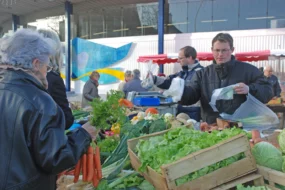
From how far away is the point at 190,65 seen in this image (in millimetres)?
4781

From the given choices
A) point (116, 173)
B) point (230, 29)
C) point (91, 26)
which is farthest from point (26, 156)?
point (91, 26)

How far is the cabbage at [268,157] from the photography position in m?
2.04

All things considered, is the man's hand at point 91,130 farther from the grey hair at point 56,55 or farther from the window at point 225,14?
the window at point 225,14

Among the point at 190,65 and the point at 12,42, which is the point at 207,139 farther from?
the point at 190,65

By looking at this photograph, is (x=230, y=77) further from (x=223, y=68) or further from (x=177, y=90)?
(x=177, y=90)

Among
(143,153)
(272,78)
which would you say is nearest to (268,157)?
(143,153)

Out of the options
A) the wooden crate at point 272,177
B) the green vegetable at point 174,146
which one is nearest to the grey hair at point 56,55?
the green vegetable at point 174,146

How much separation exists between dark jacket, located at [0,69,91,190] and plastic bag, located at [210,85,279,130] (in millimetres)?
1976

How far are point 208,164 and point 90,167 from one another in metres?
0.86

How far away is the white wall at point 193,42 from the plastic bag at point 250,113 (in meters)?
9.47

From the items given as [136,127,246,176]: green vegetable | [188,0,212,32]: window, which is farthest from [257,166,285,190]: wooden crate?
[188,0,212,32]: window

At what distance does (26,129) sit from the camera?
1529 mm

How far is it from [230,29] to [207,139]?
40.9 ft

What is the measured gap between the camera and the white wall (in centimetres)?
1227
